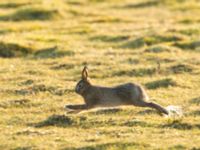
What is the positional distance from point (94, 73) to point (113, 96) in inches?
193

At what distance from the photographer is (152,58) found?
65.4 ft

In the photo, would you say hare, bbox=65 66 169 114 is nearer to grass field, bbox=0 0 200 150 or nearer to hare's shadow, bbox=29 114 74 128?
grass field, bbox=0 0 200 150

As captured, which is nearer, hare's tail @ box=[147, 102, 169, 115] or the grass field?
the grass field

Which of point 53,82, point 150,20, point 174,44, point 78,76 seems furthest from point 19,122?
point 150,20

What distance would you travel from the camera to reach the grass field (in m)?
11.7

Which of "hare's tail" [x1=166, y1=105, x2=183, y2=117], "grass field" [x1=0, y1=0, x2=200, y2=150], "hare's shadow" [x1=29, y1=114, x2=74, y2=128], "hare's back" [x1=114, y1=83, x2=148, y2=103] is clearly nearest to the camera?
"grass field" [x1=0, y1=0, x2=200, y2=150]

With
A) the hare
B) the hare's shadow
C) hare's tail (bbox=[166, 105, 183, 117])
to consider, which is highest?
the hare

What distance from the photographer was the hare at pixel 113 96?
13.0 meters

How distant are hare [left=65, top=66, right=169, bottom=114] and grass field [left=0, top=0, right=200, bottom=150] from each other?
0.20m

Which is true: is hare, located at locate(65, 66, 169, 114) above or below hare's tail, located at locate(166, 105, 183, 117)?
above

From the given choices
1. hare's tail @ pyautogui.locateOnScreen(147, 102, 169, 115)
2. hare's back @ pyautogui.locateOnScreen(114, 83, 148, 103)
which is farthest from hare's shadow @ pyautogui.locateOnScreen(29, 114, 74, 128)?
hare's tail @ pyautogui.locateOnScreen(147, 102, 169, 115)

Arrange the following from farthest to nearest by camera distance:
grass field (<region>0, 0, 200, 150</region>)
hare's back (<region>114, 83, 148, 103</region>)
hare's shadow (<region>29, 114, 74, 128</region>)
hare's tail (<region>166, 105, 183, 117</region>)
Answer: hare's tail (<region>166, 105, 183, 117</region>) → hare's back (<region>114, 83, 148, 103</region>) → hare's shadow (<region>29, 114, 74, 128</region>) → grass field (<region>0, 0, 200, 150</region>)

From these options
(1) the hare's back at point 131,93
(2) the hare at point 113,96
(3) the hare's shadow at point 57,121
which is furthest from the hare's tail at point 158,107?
(3) the hare's shadow at point 57,121

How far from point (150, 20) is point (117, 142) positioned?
20.3 metres
